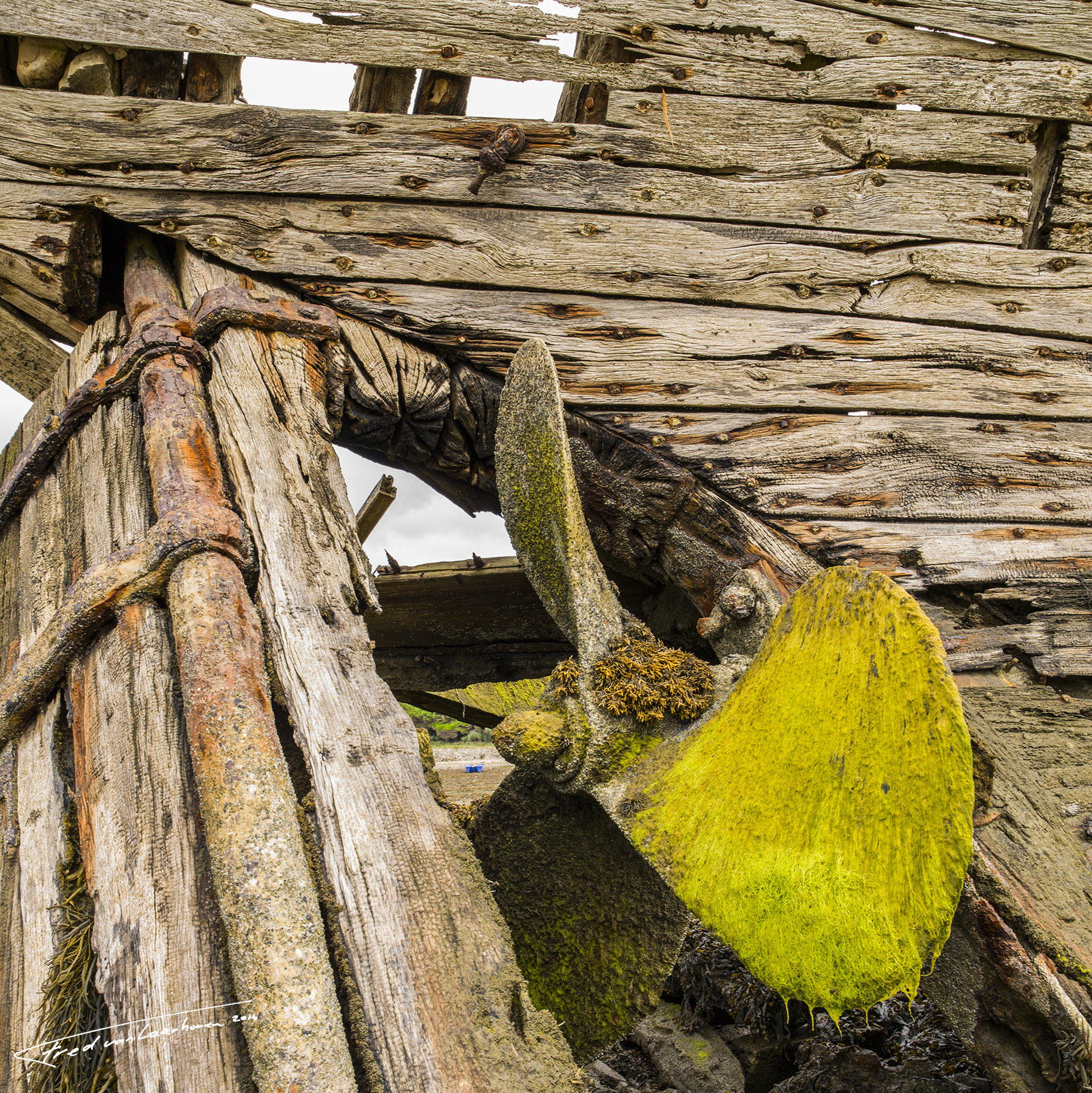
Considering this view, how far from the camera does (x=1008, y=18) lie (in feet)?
10.3

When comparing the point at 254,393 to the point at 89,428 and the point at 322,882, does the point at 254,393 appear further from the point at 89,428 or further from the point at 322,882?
the point at 322,882

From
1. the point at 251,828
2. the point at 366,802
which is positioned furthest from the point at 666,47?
the point at 251,828

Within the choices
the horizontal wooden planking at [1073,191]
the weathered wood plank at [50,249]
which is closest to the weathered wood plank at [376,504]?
the weathered wood plank at [50,249]

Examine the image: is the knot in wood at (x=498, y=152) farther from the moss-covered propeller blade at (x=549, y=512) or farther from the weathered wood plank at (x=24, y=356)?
the weathered wood plank at (x=24, y=356)

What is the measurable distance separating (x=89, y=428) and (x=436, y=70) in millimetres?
1849

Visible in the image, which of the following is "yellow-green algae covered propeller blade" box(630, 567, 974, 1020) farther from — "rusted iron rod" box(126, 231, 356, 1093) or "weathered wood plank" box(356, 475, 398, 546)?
"weathered wood plank" box(356, 475, 398, 546)

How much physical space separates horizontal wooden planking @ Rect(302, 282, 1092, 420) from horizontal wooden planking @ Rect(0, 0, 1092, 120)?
0.88m

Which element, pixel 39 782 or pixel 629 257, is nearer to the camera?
pixel 39 782

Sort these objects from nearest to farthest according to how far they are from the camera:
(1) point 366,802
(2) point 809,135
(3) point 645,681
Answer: (1) point 366,802 → (3) point 645,681 → (2) point 809,135

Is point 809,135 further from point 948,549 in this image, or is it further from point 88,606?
point 88,606

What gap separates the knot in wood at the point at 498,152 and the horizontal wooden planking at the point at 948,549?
169 centimetres

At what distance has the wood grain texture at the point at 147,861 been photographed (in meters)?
1.21

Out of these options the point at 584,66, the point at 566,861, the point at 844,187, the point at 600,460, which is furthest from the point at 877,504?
the point at 584,66

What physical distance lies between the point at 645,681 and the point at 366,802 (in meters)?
0.72
